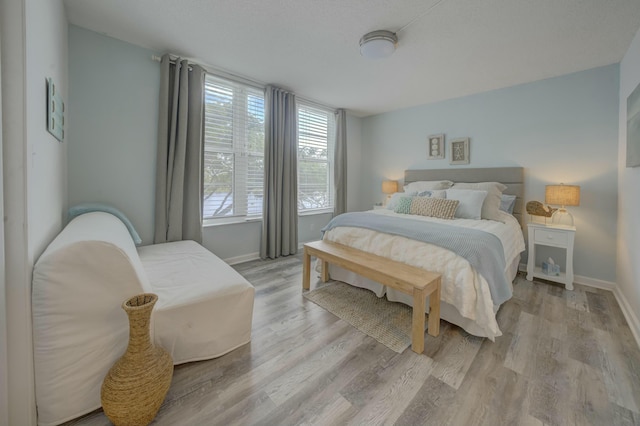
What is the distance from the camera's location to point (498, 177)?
10.9ft

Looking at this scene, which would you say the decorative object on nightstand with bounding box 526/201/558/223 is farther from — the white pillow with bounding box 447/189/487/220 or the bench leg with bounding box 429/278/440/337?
the bench leg with bounding box 429/278/440/337

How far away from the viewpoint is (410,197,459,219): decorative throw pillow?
9.30 feet

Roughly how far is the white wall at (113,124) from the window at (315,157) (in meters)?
2.06

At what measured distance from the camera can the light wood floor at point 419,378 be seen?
1.22 meters

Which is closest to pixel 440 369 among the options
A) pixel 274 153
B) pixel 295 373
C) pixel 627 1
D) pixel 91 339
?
pixel 295 373

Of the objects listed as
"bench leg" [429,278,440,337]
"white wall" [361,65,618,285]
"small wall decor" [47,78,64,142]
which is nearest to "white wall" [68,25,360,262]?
"small wall decor" [47,78,64,142]

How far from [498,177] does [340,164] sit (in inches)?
92.4

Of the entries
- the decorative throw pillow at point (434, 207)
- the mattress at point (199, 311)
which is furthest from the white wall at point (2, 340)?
the decorative throw pillow at point (434, 207)

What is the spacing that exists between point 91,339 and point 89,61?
2423 mm

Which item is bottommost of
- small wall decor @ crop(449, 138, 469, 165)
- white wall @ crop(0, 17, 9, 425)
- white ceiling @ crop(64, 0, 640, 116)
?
white wall @ crop(0, 17, 9, 425)

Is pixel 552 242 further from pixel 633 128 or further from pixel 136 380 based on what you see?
pixel 136 380

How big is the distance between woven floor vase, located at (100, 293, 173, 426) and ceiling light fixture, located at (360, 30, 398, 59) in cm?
245

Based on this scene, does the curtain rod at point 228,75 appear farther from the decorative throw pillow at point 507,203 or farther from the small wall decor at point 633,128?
the small wall decor at point 633,128

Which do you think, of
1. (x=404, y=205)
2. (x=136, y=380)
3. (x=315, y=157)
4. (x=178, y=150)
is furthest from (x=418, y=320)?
(x=315, y=157)
